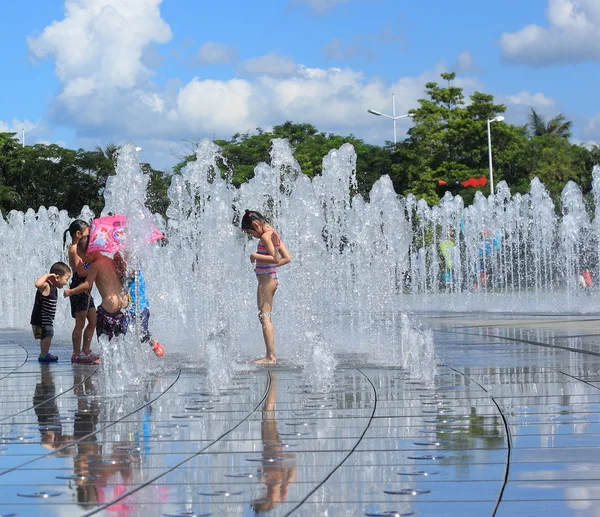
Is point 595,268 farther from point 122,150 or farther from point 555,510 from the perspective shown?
point 555,510

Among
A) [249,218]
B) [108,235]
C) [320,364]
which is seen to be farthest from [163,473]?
[249,218]

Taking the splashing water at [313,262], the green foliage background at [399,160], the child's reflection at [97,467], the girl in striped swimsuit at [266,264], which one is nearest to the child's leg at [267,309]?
the girl in striped swimsuit at [266,264]

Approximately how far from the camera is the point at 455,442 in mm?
5078

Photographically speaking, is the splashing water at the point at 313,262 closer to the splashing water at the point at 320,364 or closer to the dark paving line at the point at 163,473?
the splashing water at the point at 320,364

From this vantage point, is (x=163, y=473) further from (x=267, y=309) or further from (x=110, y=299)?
(x=267, y=309)

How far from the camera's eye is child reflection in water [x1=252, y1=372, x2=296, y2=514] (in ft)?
13.1

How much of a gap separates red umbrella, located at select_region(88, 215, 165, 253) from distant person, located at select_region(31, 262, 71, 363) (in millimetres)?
1554

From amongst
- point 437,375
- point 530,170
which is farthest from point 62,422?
point 530,170

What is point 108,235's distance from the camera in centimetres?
868

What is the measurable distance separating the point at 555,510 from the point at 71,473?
2026mm

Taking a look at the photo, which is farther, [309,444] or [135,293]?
[135,293]

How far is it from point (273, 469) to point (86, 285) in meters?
4.80

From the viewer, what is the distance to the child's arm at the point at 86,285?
8633 millimetres

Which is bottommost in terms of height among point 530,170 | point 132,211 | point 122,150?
point 132,211
